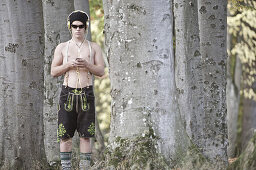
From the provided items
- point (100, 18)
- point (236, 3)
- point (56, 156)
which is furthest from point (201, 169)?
point (100, 18)

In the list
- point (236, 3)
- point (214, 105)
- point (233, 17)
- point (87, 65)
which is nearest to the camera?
point (87, 65)

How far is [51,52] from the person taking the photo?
11.0m

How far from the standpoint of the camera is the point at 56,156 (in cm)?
1071

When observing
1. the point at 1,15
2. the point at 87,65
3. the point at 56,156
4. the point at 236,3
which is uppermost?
the point at 236,3

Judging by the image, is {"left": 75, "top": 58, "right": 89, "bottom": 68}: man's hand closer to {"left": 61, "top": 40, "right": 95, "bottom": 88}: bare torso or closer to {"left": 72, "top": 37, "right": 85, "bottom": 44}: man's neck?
{"left": 61, "top": 40, "right": 95, "bottom": 88}: bare torso

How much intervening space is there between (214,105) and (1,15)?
480 centimetres

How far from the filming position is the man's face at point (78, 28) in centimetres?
783

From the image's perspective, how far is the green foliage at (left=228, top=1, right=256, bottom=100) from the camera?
2017cm

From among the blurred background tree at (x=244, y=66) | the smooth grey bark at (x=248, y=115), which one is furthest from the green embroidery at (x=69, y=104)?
the smooth grey bark at (x=248, y=115)

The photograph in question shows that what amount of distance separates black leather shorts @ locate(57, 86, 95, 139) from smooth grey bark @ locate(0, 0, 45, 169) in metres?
1.66

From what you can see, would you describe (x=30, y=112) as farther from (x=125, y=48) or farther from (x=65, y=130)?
(x=125, y=48)

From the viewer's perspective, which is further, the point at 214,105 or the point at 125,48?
the point at 214,105

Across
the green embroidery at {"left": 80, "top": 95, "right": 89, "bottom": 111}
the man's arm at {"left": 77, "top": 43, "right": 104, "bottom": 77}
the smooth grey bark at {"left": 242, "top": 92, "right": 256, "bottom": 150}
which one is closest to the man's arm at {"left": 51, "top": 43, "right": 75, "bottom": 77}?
the man's arm at {"left": 77, "top": 43, "right": 104, "bottom": 77}

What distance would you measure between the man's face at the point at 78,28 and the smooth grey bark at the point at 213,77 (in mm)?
4538
